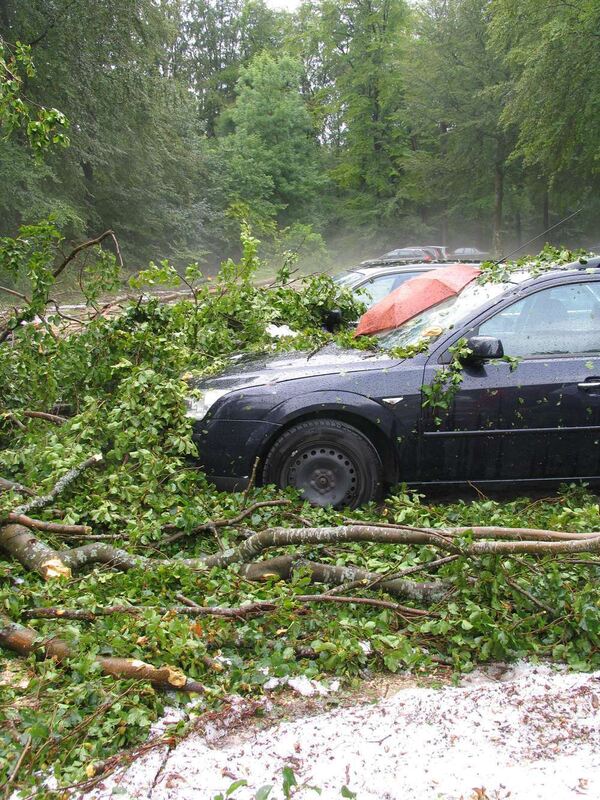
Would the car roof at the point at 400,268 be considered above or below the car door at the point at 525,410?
above

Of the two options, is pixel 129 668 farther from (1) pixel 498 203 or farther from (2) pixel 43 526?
(1) pixel 498 203

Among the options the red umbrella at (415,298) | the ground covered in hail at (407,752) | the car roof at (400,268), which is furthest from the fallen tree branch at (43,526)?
the car roof at (400,268)

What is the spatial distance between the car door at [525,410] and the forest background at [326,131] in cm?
625

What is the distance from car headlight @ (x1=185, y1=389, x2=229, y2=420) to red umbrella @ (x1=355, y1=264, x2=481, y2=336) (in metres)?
1.44

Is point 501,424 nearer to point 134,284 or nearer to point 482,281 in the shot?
point 482,281

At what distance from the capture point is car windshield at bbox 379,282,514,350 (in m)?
4.88

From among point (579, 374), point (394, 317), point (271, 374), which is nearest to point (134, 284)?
point (271, 374)

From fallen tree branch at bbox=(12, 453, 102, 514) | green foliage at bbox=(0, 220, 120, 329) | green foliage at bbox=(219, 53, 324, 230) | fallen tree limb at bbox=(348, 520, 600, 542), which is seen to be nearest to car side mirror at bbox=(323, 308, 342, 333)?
green foliage at bbox=(0, 220, 120, 329)

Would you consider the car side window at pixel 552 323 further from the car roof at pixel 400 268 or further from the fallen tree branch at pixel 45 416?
the car roof at pixel 400 268

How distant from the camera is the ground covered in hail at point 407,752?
2346 mm

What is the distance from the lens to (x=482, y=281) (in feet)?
17.0

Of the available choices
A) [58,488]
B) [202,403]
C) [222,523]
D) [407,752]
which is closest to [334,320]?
[202,403]

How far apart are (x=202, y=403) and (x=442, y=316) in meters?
1.81

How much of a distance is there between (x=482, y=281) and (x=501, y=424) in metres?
1.18
